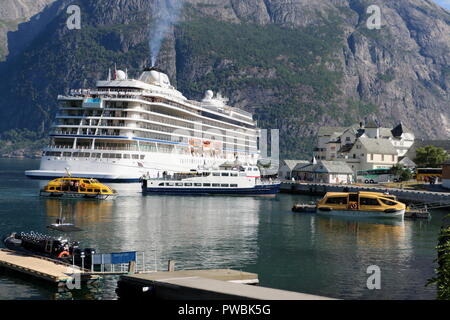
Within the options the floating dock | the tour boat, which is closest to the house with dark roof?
the tour boat

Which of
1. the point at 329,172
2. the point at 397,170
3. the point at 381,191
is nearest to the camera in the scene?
the point at 381,191

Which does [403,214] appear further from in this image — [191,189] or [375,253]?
[191,189]

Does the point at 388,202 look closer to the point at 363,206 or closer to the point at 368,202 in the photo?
the point at 368,202

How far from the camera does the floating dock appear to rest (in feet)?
75.4

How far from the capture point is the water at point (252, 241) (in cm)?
3412

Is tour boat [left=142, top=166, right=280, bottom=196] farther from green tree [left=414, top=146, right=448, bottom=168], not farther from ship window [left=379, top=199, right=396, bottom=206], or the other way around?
green tree [left=414, top=146, right=448, bottom=168]

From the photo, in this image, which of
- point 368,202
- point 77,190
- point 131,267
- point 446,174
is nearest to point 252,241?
point 131,267

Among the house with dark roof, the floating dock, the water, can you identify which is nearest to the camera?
the floating dock

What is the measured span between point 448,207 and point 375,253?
38477mm

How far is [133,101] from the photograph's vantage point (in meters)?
110

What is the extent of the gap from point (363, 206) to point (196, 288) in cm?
4689

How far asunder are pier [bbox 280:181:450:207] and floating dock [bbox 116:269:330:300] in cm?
5568

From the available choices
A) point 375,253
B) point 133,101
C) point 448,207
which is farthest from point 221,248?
point 133,101

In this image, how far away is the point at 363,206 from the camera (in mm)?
68625
